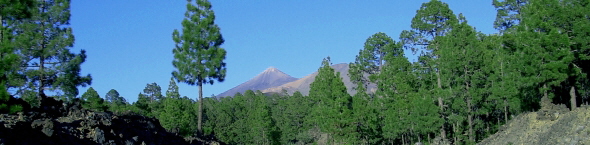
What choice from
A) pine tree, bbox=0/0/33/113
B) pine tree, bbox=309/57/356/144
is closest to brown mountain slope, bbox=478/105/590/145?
pine tree, bbox=309/57/356/144

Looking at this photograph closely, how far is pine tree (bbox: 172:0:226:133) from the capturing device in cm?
3153

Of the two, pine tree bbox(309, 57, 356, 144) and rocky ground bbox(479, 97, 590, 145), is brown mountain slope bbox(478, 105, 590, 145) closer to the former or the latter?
rocky ground bbox(479, 97, 590, 145)

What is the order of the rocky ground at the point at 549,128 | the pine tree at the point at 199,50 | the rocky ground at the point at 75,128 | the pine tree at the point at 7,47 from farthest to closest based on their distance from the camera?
1. the pine tree at the point at 199,50
2. the rocky ground at the point at 549,128
3. the rocky ground at the point at 75,128
4. the pine tree at the point at 7,47

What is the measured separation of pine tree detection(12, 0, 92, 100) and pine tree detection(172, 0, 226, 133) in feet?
19.2

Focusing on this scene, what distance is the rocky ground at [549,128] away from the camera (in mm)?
22094

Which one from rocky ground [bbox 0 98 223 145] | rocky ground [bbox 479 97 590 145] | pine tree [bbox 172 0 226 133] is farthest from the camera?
pine tree [bbox 172 0 226 133]

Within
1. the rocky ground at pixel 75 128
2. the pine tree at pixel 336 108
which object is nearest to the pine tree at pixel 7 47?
the rocky ground at pixel 75 128

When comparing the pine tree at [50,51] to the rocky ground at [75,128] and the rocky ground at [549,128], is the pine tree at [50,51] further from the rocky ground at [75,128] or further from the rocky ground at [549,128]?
the rocky ground at [549,128]

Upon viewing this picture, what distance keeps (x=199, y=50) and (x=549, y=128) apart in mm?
18587

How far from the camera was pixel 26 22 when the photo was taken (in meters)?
25.4

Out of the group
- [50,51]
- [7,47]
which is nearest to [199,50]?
[50,51]

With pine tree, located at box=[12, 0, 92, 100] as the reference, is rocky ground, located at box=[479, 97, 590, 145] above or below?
below

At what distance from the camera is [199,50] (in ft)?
104

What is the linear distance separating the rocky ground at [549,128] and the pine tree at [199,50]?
53.1 feet
